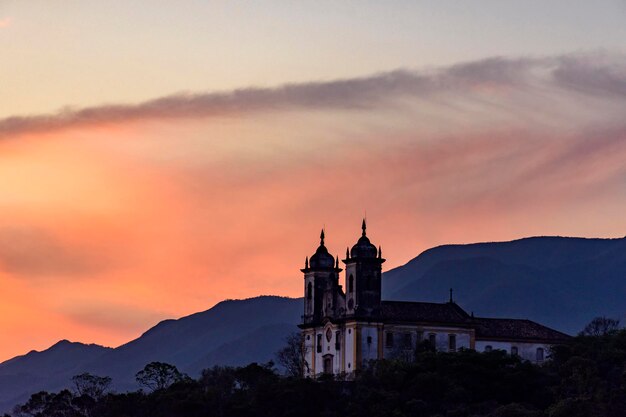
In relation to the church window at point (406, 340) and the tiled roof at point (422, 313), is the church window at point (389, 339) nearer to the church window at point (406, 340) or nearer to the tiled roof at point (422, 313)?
the church window at point (406, 340)

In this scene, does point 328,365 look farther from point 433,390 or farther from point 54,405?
point 54,405

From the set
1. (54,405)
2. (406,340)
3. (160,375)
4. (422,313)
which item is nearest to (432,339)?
(406,340)

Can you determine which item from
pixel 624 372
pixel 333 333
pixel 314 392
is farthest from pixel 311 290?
pixel 624 372

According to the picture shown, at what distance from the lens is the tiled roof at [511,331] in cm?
16346

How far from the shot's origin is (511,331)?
16500cm

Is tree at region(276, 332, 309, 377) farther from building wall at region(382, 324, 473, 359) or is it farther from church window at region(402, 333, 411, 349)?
church window at region(402, 333, 411, 349)

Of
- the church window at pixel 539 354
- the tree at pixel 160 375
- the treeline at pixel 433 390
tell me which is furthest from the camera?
the tree at pixel 160 375

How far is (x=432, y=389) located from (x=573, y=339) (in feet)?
82.9

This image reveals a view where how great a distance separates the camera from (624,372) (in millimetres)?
135625

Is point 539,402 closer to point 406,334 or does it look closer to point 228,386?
point 406,334

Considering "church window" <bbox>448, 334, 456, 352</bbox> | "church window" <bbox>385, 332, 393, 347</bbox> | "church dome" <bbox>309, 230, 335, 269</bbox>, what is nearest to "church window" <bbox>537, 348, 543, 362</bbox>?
"church window" <bbox>448, 334, 456, 352</bbox>

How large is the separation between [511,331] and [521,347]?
219 cm

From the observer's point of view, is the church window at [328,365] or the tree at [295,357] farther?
the tree at [295,357]

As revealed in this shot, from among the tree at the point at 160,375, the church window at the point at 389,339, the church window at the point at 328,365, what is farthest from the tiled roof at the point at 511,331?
the tree at the point at 160,375
